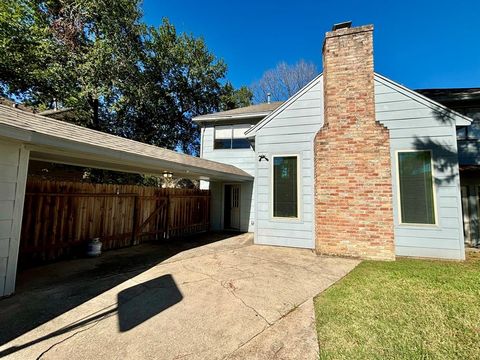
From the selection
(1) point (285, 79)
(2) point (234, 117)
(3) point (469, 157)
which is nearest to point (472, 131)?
(3) point (469, 157)

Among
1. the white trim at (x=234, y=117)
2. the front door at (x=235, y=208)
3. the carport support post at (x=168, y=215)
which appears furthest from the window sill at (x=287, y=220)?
the white trim at (x=234, y=117)

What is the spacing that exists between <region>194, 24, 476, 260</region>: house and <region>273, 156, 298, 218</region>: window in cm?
3

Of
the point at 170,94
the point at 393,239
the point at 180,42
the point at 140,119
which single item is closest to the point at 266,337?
the point at 393,239

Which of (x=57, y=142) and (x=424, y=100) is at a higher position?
(x=424, y=100)

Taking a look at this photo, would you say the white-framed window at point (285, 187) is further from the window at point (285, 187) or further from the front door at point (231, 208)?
the front door at point (231, 208)

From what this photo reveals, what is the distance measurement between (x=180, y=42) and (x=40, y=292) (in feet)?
68.6

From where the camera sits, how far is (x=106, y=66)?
47.6 ft

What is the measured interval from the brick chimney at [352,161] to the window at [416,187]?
0.55 m

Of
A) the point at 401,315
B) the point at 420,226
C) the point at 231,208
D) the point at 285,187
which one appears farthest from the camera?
the point at 231,208

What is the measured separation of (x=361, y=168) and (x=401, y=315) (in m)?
3.99

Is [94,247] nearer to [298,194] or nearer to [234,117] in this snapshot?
[298,194]

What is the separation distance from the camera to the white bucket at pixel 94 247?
248 inches

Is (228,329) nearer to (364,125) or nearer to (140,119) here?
(364,125)

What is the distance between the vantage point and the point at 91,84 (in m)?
14.2
